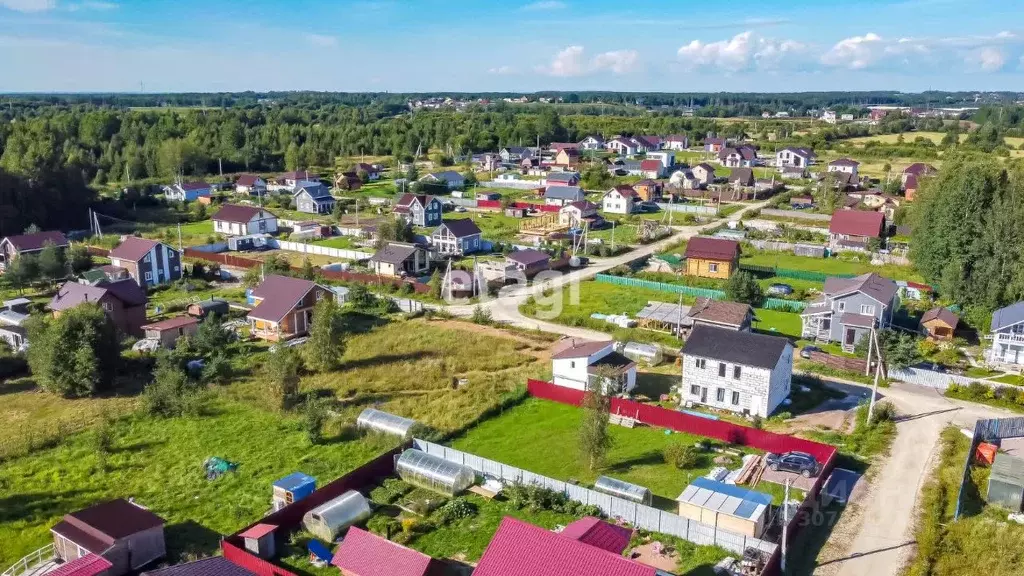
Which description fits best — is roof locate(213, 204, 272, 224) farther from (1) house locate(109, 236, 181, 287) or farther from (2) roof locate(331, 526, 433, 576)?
(2) roof locate(331, 526, 433, 576)

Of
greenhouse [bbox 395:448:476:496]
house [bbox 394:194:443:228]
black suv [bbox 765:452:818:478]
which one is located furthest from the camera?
house [bbox 394:194:443:228]

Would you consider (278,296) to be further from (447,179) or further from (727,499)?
(447,179)

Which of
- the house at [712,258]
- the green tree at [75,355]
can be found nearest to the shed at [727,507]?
the green tree at [75,355]

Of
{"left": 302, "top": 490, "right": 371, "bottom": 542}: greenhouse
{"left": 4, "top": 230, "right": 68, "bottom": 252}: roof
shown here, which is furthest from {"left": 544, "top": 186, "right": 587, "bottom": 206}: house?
{"left": 302, "top": 490, "right": 371, "bottom": 542}: greenhouse

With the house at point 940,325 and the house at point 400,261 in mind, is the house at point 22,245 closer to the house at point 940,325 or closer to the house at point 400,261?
the house at point 400,261

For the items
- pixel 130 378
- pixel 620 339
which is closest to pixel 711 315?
pixel 620 339

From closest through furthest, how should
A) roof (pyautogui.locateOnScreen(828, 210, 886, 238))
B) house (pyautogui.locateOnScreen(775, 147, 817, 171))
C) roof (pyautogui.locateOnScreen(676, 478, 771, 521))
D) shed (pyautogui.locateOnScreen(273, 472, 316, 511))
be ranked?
roof (pyautogui.locateOnScreen(676, 478, 771, 521)) → shed (pyautogui.locateOnScreen(273, 472, 316, 511)) → roof (pyautogui.locateOnScreen(828, 210, 886, 238)) → house (pyautogui.locateOnScreen(775, 147, 817, 171))

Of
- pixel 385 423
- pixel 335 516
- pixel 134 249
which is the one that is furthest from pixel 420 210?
pixel 335 516
